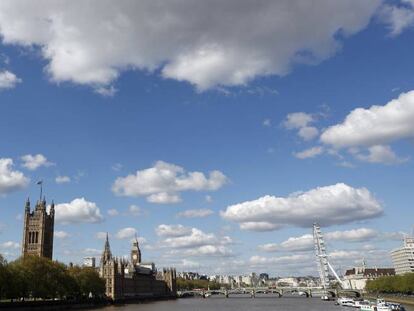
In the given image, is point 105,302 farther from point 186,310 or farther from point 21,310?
point 21,310

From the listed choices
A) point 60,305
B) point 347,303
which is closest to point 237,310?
point 347,303

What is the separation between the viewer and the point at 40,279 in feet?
403

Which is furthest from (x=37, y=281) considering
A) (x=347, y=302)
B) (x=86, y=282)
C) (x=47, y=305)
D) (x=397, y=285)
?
(x=397, y=285)

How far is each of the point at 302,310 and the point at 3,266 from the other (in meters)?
67.9

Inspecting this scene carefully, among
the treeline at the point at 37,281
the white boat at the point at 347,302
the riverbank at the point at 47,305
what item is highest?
the treeline at the point at 37,281

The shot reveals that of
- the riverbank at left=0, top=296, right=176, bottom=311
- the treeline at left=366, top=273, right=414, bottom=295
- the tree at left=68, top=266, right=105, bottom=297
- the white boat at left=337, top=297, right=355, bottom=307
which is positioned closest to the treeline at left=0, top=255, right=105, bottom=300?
the tree at left=68, top=266, right=105, bottom=297

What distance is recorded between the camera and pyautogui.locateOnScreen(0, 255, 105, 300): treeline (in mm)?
104750

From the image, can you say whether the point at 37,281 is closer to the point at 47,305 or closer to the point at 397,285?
the point at 47,305

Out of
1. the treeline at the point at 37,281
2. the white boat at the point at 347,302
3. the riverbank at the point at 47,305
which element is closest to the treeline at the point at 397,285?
the white boat at the point at 347,302

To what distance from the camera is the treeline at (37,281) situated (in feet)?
344

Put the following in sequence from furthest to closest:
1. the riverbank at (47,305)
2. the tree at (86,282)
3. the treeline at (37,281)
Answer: the tree at (86,282), the riverbank at (47,305), the treeline at (37,281)

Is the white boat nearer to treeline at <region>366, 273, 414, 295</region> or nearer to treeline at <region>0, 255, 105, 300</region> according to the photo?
treeline at <region>366, 273, 414, 295</region>

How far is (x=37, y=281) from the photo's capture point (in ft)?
396

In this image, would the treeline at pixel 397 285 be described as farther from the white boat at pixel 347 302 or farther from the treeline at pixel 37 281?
the treeline at pixel 37 281
